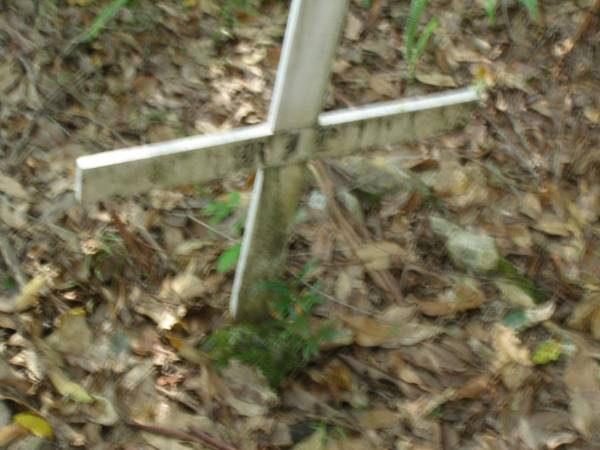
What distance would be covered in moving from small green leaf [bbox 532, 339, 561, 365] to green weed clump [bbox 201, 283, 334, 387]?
0.56m

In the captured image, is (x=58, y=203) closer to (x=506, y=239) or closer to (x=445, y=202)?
(x=445, y=202)

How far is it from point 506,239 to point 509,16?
44.9 inches

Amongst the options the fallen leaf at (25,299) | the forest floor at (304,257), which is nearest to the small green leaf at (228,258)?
the forest floor at (304,257)

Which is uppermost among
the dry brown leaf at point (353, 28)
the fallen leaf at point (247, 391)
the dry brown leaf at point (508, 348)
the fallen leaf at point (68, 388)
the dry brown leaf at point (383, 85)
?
the dry brown leaf at point (353, 28)

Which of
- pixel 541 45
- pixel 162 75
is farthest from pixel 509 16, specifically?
pixel 162 75

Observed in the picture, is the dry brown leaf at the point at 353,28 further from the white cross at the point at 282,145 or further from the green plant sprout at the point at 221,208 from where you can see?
the white cross at the point at 282,145

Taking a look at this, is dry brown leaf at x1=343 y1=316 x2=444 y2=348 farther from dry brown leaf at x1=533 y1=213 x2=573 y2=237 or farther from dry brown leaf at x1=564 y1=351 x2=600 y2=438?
→ dry brown leaf at x1=533 y1=213 x2=573 y2=237

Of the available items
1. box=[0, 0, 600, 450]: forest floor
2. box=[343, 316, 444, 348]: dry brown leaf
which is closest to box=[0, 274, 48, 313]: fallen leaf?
box=[0, 0, 600, 450]: forest floor

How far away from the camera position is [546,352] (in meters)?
2.10

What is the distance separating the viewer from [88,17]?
2.79 m

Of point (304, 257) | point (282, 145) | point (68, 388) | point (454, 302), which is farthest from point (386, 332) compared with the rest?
point (68, 388)

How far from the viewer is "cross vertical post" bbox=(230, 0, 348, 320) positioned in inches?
60.0

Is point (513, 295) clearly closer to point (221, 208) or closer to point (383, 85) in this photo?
point (221, 208)

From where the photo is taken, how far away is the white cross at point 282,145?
1.50 metres
